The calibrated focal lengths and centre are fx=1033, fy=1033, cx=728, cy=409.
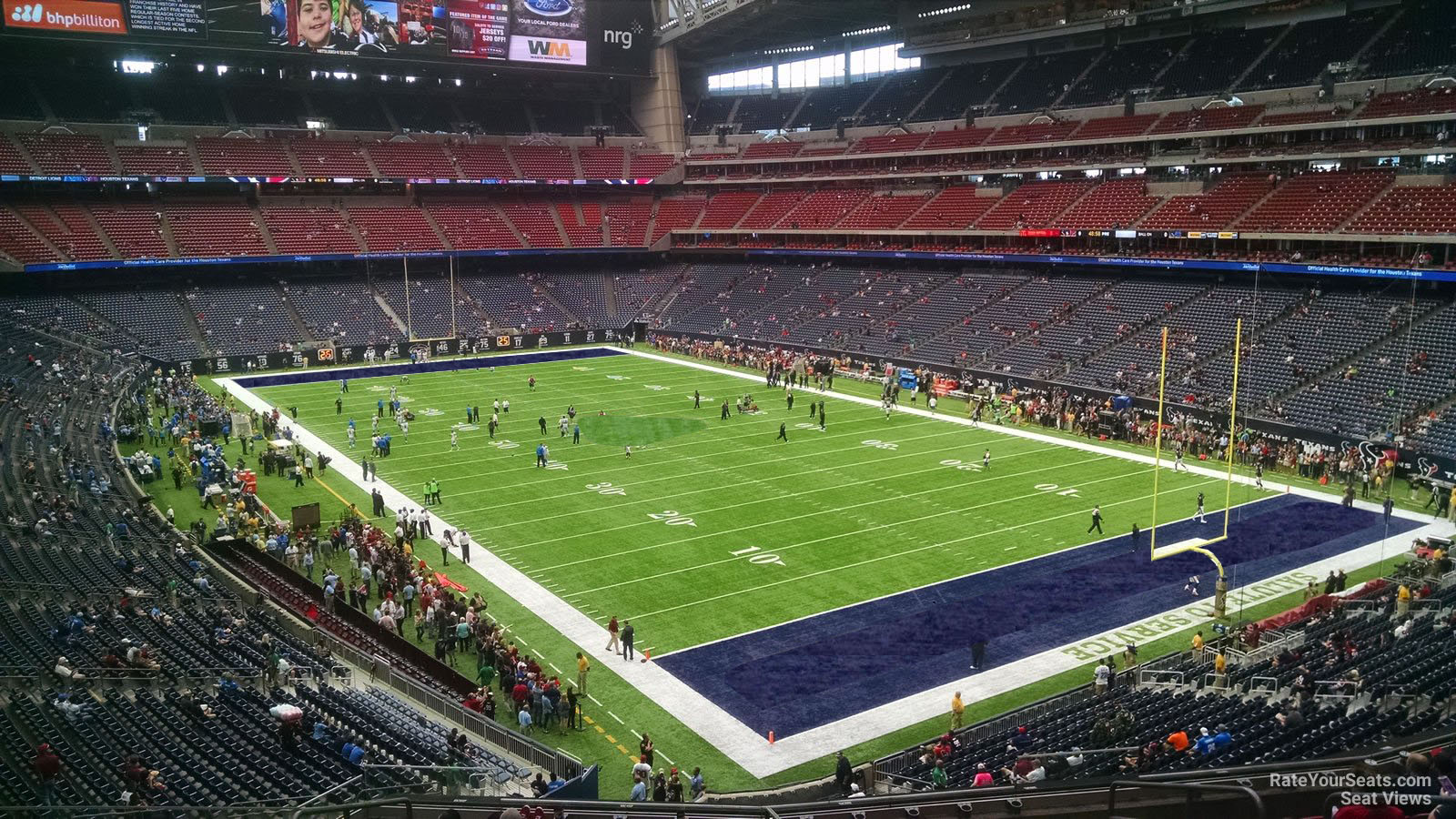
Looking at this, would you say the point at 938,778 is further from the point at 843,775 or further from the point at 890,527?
the point at 890,527

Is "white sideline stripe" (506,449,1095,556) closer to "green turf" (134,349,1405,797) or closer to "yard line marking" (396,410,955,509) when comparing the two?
"green turf" (134,349,1405,797)

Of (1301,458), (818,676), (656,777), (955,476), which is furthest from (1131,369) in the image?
(656,777)

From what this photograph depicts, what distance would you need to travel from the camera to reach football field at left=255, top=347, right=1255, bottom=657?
81.9 feet

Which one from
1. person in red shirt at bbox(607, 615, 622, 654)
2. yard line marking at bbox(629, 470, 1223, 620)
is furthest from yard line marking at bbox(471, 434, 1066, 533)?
person in red shirt at bbox(607, 615, 622, 654)

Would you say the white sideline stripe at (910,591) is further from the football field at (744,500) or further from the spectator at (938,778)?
the spectator at (938,778)

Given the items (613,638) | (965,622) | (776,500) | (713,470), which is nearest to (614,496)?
(713,470)

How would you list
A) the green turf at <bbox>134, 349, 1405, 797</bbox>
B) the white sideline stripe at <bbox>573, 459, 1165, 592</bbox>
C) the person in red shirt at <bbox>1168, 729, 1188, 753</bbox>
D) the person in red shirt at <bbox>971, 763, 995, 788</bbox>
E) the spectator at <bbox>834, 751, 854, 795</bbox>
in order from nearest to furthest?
the person in red shirt at <bbox>971, 763, 995, 788</bbox>, the person in red shirt at <bbox>1168, 729, 1188, 753</bbox>, the spectator at <bbox>834, 751, 854, 795</bbox>, the green turf at <bbox>134, 349, 1405, 797</bbox>, the white sideline stripe at <bbox>573, 459, 1165, 592</bbox>

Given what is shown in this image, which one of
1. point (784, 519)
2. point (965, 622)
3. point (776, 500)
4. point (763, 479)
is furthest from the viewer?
point (763, 479)

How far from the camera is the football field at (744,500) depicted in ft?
81.9

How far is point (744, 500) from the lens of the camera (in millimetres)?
31984

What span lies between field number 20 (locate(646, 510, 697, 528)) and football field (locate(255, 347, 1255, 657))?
0.08m

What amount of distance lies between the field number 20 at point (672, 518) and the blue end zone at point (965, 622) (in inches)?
297

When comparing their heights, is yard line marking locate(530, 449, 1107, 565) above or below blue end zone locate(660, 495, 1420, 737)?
above

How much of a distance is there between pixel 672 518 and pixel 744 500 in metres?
2.77
